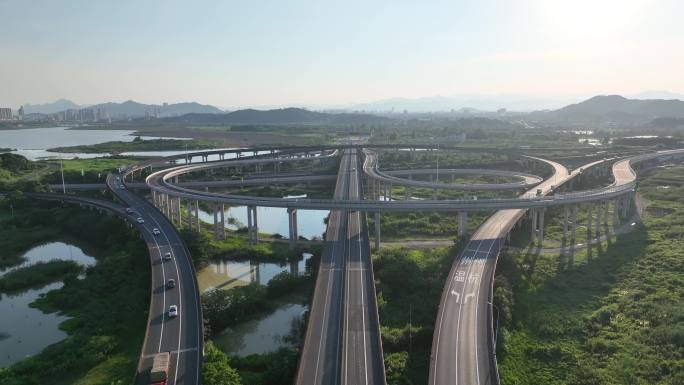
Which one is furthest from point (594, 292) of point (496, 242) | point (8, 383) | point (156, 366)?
point (8, 383)

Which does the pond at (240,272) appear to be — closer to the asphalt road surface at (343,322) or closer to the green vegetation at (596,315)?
the asphalt road surface at (343,322)

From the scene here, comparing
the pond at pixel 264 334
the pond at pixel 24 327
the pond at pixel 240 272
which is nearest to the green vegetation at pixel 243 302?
the pond at pixel 264 334

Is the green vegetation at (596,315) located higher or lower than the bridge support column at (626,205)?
lower

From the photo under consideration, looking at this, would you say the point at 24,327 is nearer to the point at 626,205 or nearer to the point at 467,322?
the point at 467,322

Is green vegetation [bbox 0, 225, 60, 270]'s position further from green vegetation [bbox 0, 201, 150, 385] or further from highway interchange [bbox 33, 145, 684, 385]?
highway interchange [bbox 33, 145, 684, 385]

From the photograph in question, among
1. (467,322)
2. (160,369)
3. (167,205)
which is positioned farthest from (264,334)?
(167,205)

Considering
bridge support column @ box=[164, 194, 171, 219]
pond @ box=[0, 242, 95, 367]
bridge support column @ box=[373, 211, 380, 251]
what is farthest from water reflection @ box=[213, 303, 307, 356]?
bridge support column @ box=[164, 194, 171, 219]
